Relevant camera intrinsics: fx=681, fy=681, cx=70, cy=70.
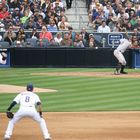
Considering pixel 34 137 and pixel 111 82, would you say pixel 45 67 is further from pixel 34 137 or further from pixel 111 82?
pixel 34 137

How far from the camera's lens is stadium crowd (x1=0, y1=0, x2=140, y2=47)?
113ft

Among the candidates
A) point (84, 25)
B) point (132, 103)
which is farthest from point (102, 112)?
point (84, 25)

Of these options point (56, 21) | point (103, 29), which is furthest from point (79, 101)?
point (56, 21)

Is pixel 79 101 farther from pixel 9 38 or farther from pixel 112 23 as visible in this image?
pixel 112 23

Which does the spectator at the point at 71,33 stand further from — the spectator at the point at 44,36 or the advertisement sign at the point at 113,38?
the advertisement sign at the point at 113,38

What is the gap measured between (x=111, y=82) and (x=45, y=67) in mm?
6843

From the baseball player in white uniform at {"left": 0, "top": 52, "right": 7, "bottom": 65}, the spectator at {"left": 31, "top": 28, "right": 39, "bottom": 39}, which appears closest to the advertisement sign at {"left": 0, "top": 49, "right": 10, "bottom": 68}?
the baseball player in white uniform at {"left": 0, "top": 52, "right": 7, "bottom": 65}

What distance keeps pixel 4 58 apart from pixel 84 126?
15709 mm

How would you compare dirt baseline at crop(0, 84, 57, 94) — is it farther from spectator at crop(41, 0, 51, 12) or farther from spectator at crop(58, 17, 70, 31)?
spectator at crop(41, 0, 51, 12)

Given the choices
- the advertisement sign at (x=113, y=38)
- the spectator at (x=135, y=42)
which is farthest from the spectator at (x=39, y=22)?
the spectator at (x=135, y=42)

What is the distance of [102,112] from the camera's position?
21.4 meters

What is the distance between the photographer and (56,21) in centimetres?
3594

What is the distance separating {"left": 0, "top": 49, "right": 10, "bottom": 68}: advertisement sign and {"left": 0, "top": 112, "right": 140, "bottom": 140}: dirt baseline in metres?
13.1

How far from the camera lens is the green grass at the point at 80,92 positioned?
22.6m
